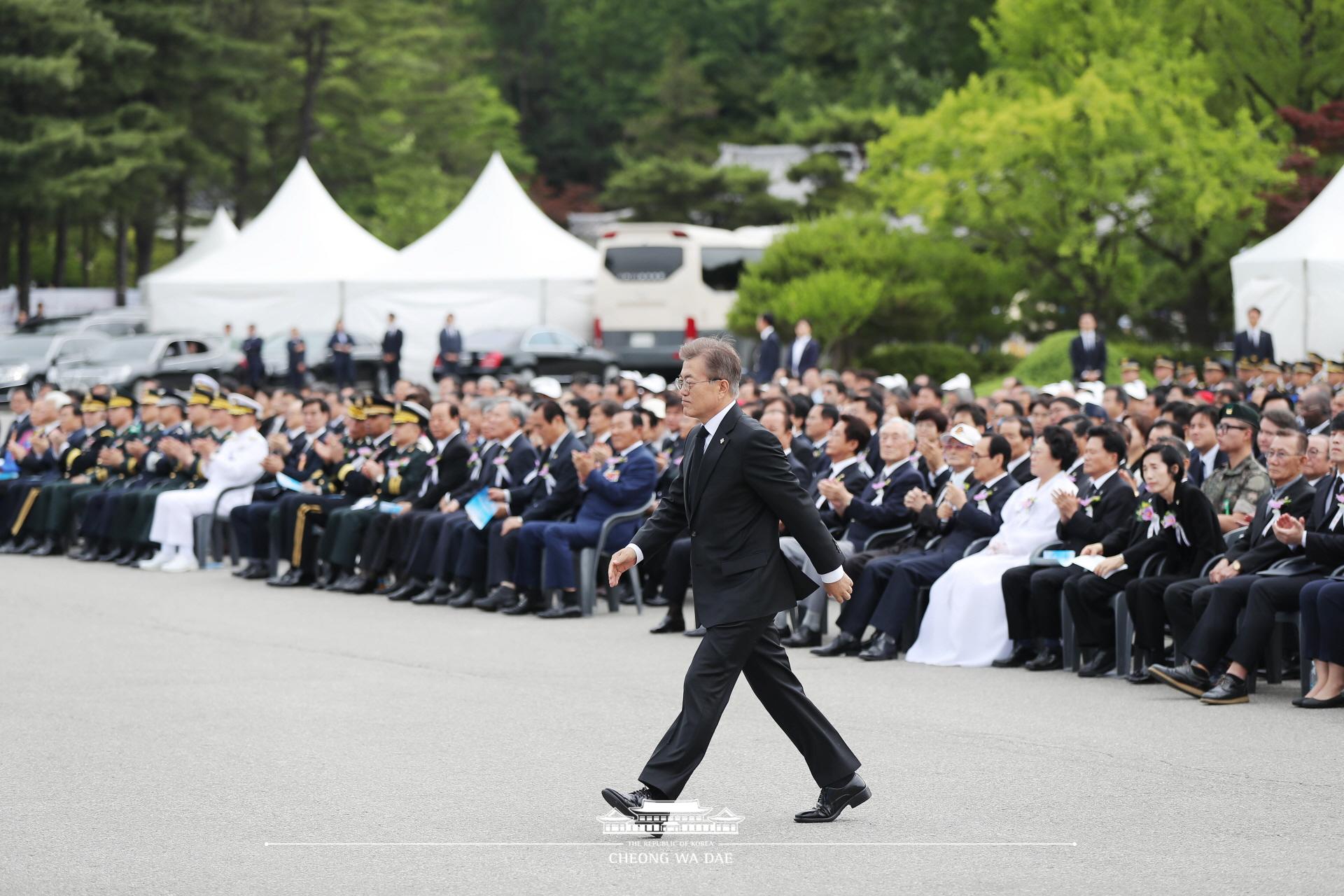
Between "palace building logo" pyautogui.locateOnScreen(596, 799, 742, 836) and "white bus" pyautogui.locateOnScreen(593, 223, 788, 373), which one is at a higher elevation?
"white bus" pyautogui.locateOnScreen(593, 223, 788, 373)

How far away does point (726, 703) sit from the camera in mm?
6938

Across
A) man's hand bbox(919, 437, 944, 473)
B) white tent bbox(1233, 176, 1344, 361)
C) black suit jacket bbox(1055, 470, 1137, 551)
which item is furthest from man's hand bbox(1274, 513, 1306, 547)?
white tent bbox(1233, 176, 1344, 361)

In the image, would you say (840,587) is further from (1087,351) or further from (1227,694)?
(1087,351)

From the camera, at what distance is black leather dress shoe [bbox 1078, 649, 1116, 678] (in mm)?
10906

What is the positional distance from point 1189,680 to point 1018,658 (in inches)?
65.1

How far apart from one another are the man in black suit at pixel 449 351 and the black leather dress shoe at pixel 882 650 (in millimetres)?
23954

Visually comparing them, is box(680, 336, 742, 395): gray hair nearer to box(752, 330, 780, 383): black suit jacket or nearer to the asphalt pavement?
the asphalt pavement

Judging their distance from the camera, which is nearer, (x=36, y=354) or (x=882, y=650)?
(x=882, y=650)

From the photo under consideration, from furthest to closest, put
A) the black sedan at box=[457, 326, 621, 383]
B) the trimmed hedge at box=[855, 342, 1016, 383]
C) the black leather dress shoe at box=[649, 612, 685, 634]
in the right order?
the black sedan at box=[457, 326, 621, 383]
the trimmed hedge at box=[855, 342, 1016, 383]
the black leather dress shoe at box=[649, 612, 685, 634]

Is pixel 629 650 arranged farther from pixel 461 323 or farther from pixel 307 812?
pixel 461 323

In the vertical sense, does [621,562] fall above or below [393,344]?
below

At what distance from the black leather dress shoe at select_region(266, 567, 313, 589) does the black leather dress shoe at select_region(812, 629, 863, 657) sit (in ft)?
19.7

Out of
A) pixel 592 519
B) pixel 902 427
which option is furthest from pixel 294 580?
pixel 902 427

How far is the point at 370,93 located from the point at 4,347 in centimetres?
2206
